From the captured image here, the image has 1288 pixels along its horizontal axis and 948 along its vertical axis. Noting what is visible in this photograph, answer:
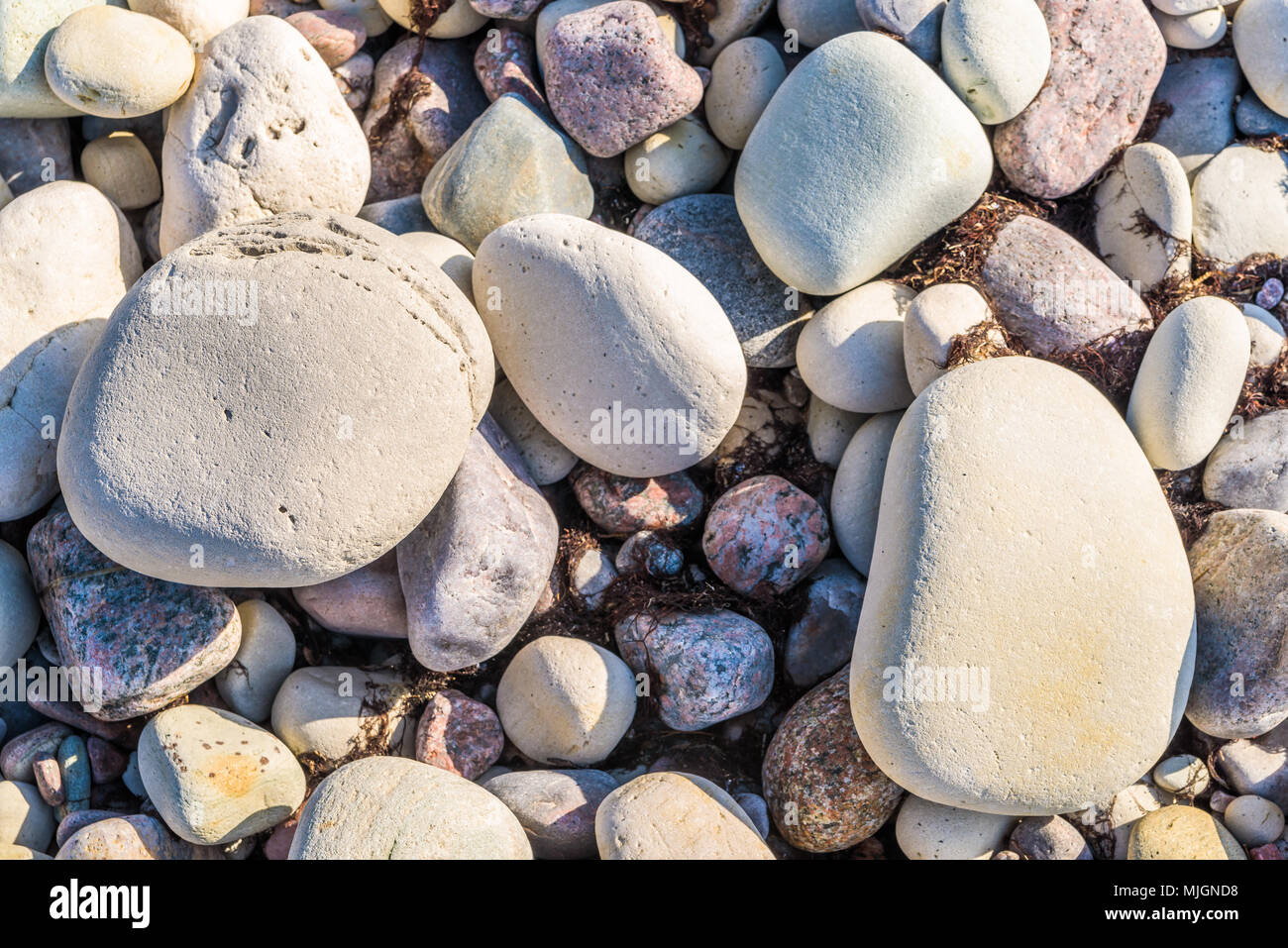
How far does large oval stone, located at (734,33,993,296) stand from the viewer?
4066 millimetres

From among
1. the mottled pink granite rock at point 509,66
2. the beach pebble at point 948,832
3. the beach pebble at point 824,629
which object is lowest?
the beach pebble at point 948,832

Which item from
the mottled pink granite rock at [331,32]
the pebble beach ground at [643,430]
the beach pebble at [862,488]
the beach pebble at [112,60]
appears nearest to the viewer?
the pebble beach ground at [643,430]

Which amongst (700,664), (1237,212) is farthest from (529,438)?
(1237,212)

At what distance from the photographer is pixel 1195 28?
4.49 m

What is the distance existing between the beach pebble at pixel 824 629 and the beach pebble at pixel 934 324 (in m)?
0.94

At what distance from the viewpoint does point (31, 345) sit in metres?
4.10

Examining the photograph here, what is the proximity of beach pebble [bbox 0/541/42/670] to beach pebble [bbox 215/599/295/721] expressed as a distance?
2.70 feet

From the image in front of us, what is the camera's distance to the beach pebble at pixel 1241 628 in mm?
3783

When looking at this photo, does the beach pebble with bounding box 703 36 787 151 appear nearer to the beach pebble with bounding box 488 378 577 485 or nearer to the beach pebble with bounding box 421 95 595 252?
the beach pebble with bounding box 421 95 595 252

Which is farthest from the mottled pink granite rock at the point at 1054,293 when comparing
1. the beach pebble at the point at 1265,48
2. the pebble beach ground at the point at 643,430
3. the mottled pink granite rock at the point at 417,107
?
the mottled pink granite rock at the point at 417,107

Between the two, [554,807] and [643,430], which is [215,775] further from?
[643,430]

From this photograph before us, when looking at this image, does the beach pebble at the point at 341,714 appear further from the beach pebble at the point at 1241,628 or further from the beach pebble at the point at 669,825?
the beach pebble at the point at 1241,628
